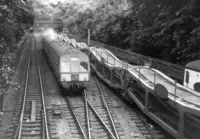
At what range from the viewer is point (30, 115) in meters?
14.1

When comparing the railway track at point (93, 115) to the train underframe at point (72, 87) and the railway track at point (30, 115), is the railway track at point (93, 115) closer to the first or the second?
the train underframe at point (72, 87)

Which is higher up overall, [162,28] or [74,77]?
[162,28]

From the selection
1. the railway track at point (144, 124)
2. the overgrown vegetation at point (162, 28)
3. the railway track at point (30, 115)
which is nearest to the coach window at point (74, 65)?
the railway track at point (30, 115)

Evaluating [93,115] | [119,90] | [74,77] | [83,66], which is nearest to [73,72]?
[74,77]

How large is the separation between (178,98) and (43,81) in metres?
13.0

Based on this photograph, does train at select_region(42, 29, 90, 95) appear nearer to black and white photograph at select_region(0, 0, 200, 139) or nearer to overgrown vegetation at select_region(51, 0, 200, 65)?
black and white photograph at select_region(0, 0, 200, 139)

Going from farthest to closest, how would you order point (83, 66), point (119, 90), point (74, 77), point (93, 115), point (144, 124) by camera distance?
1. point (83, 66)
2. point (119, 90)
3. point (74, 77)
4. point (93, 115)
5. point (144, 124)

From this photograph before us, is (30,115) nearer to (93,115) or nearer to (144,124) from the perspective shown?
(93,115)

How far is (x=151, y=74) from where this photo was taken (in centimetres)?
1492

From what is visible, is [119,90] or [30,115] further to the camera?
[119,90]

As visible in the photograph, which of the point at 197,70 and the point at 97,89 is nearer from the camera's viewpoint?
the point at 197,70

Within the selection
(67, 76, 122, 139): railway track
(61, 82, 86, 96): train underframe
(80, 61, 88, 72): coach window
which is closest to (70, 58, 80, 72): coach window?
(80, 61, 88, 72): coach window

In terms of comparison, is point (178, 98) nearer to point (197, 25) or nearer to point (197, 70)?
point (197, 70)

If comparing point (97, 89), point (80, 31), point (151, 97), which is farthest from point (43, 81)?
point (80, 31)
